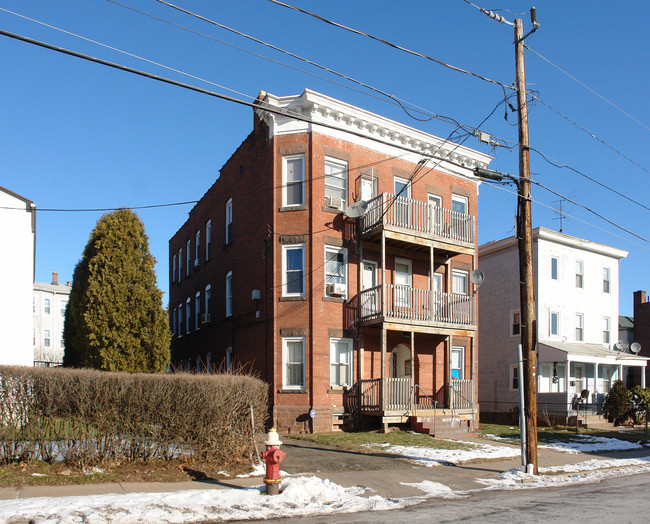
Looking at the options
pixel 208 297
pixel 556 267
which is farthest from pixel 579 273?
pixel 208 297

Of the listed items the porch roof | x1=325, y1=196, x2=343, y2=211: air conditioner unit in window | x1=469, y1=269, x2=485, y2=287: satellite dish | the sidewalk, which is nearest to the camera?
the sidewalk

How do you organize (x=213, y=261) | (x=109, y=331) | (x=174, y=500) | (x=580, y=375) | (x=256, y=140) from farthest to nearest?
1. (x=580, y=375)
2. (x=213, y=261)
3. (x=256, y=140)
4. (x=109, y=331)
5. (x=174, y=500)

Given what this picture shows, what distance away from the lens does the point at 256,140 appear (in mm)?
23172

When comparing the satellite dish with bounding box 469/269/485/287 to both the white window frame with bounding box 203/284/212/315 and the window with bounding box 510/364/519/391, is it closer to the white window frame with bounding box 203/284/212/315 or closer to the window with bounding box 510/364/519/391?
the window with bounding box 510/364/519/391

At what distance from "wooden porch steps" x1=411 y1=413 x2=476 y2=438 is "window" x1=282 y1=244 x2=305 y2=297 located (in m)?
5.81

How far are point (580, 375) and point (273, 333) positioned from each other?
57.6ft

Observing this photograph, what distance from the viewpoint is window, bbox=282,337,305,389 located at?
809 inches

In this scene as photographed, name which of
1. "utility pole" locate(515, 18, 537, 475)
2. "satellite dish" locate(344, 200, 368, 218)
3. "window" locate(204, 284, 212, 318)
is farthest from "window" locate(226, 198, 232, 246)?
"utility pole" locate(515, 18, 537, 475)

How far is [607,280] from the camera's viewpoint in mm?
33219

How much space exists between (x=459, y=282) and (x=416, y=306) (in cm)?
385

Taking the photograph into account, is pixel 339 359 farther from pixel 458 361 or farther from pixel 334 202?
pixel 458 361

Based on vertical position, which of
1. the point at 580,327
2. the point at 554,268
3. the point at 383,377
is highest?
the point at 554,268

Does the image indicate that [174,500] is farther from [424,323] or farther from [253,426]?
[424,323]

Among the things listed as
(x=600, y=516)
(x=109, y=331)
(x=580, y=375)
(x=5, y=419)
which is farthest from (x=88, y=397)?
(x=580, y=375)
